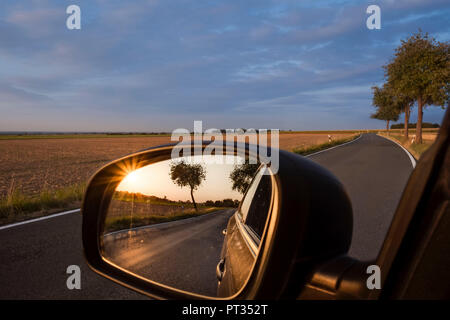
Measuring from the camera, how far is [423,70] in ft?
85.3

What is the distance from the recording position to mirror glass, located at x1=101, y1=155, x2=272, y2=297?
5.98 ft

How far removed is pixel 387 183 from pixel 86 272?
930 cm

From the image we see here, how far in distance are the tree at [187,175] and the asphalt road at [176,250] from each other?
0.95 ft

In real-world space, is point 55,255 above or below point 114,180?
below

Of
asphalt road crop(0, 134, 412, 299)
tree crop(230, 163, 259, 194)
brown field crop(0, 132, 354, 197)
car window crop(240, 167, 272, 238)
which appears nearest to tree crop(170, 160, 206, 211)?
tree crop(230, 163, 259, 194)

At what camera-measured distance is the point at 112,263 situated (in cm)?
187

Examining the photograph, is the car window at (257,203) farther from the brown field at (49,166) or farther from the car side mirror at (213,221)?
the brown field at (49,166)

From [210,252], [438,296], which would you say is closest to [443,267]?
[438,296]

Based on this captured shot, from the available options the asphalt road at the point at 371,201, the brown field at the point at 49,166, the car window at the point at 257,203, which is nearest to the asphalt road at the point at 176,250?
the car window at the point at 257,203

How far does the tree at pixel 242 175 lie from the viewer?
1.93 meters

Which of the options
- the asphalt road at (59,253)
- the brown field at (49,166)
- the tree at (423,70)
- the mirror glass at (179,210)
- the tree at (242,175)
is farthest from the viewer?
the tree at (423,70)

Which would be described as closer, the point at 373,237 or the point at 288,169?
the point at 288,169
